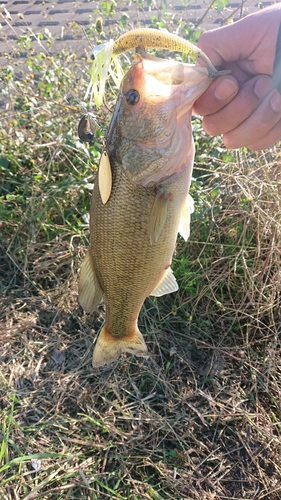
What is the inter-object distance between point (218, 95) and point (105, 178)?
0.58 m

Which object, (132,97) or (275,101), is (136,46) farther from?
(275,101)

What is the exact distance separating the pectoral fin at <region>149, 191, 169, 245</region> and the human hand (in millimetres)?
456

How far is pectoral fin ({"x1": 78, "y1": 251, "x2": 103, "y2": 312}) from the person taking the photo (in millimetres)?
1759

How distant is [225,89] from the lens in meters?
1.54

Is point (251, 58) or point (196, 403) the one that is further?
point (196, 403)

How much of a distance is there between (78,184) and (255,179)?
4.51 ft

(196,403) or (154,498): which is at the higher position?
(196,403)

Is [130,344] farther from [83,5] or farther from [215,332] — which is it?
[83,5]

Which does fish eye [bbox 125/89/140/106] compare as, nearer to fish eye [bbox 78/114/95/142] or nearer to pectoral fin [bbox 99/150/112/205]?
pectoral fin [bbox 99/150/112/205]

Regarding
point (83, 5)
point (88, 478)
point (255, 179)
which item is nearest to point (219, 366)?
point (88, 478)

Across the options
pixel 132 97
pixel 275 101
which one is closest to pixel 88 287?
Result: pixel 132 97

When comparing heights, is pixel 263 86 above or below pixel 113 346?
above

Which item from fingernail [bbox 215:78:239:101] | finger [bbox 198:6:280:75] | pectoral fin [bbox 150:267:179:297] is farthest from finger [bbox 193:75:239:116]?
pectoral fin [bbox 150:267:179:297]

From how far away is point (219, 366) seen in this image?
2680 millimetres
